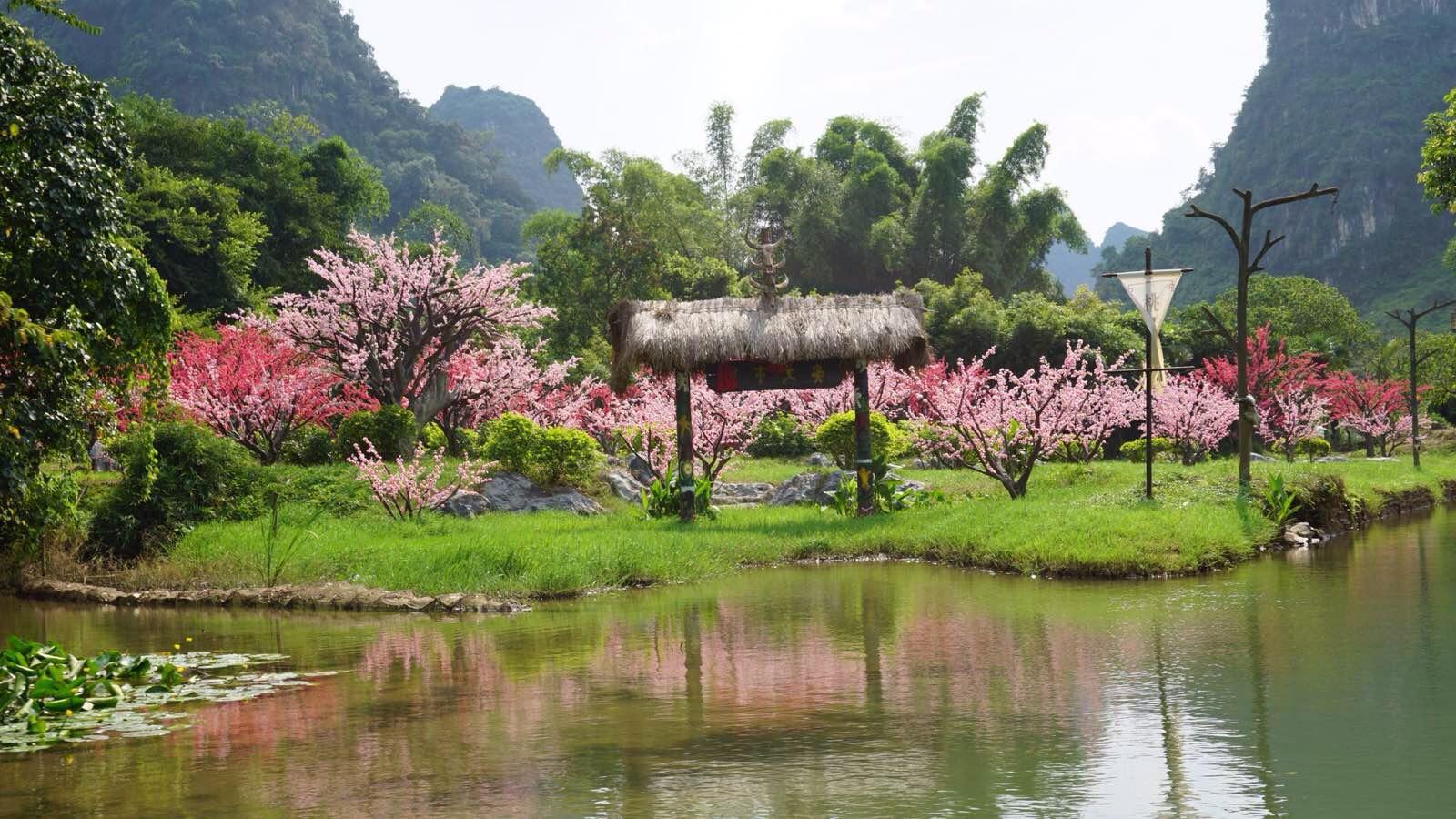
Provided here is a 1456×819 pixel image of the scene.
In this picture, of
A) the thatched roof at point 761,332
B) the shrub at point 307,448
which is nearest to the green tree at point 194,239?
the shrub at point 307,448

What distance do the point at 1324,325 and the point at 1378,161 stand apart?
45.0 m

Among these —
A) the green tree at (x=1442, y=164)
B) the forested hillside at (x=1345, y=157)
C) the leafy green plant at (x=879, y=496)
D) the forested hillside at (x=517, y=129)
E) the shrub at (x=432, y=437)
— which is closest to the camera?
the green tree at (x=1442, y=164)

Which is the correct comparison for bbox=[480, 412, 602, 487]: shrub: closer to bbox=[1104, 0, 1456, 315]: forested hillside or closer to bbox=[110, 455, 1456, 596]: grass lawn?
bbox=[110, 455, 1456, 596]: grass lawn

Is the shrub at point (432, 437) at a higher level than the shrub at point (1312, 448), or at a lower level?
higher

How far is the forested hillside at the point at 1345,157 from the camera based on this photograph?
77312 mm

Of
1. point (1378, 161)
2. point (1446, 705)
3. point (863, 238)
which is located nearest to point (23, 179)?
point (1446, 705)

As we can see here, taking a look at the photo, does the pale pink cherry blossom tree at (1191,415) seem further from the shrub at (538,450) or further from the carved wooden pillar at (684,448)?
the shrub at (538,450)

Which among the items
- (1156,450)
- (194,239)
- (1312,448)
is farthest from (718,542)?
(1312,448)

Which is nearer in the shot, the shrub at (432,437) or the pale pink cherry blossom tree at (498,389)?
the shrub at (432,437)

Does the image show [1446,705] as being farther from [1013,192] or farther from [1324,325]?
[1013,192]

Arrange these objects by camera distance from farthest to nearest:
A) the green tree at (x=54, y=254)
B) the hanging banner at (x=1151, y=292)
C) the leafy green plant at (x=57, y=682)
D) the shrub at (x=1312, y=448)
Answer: the shrub at (x=1312, y=448) → the hanging banner at (x=1151, y=292) → the green tree at (x=54, y=254) → the leafy green plant at (x=57, y=682)

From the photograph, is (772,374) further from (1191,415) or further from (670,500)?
(1191,415)

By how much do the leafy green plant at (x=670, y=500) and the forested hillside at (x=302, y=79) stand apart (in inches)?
2747

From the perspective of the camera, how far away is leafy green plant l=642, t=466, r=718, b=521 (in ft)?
60.1
